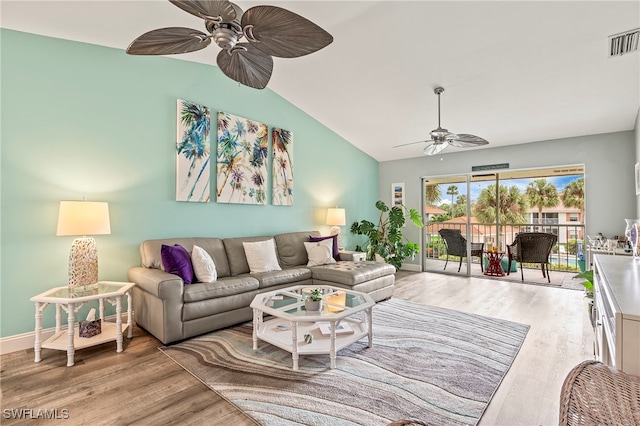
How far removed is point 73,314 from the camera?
249cm

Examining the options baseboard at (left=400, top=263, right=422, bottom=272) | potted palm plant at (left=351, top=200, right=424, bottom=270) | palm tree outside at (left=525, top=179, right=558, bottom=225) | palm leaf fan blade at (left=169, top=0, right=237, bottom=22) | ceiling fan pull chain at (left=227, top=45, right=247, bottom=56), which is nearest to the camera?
palm leaf fan blade at (left=169, top=0, right=237, bottom=22)

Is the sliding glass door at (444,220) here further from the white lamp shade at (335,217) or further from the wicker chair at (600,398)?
the wicker chair at (600,398)

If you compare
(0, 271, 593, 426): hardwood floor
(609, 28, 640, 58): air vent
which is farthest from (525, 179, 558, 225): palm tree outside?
(609, 28, 640, 58): air vent

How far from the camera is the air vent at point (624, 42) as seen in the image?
2.60 m

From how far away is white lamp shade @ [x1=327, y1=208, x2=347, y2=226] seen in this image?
17.8 ft

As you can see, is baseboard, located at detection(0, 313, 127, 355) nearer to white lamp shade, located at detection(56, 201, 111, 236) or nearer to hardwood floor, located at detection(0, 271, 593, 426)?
hardwood floor, located at detection(0, 271, 593, 426)

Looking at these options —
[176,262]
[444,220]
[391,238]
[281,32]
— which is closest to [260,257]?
[176,262]

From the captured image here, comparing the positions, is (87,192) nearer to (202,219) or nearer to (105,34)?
(202,219)

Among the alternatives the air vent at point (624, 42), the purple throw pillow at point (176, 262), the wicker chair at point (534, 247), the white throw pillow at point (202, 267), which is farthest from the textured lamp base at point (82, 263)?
the wicker chair at point (534, 247)

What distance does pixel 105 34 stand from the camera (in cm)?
299

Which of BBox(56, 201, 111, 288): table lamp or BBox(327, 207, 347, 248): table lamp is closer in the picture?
BBox(56, 201, 111, 288): table lamp

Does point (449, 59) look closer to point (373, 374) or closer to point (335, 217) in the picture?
point (335, 217)

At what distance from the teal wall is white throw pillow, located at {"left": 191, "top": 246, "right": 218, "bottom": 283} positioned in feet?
2.27

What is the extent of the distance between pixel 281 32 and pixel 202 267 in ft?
7.85
